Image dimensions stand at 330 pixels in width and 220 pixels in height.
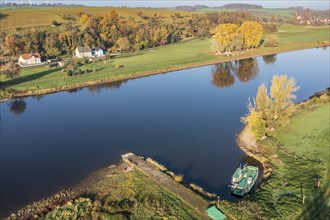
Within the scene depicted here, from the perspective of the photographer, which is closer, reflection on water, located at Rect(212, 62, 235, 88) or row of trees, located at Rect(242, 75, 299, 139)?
row of trees, located at Rect(242, 75, 299, 139)

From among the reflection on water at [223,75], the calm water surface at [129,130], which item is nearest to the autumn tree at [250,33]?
the reflection on water at [223,75]

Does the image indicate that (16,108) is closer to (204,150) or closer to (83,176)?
(83,176)

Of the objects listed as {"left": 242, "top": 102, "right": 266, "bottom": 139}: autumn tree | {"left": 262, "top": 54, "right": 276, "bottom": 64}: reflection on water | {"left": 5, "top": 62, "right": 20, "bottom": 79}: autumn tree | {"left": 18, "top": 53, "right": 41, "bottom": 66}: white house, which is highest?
{"left": 18, "top": 53, "right": 41, "bottom": 66}: white house

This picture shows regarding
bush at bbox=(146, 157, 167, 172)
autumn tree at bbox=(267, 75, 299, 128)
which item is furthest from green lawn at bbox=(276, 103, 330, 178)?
bush at bbox=(146, 157, 167, 172)

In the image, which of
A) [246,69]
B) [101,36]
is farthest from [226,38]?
[101,36]

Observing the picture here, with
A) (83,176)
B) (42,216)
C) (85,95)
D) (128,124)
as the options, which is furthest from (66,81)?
(42,216)

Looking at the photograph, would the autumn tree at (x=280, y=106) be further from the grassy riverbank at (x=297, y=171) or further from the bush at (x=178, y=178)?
the bush at (x=178, y=178)

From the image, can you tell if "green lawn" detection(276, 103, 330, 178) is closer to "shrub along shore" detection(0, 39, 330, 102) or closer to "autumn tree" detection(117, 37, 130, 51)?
"shrub along shore" detection(0, 39, 330, 102)
